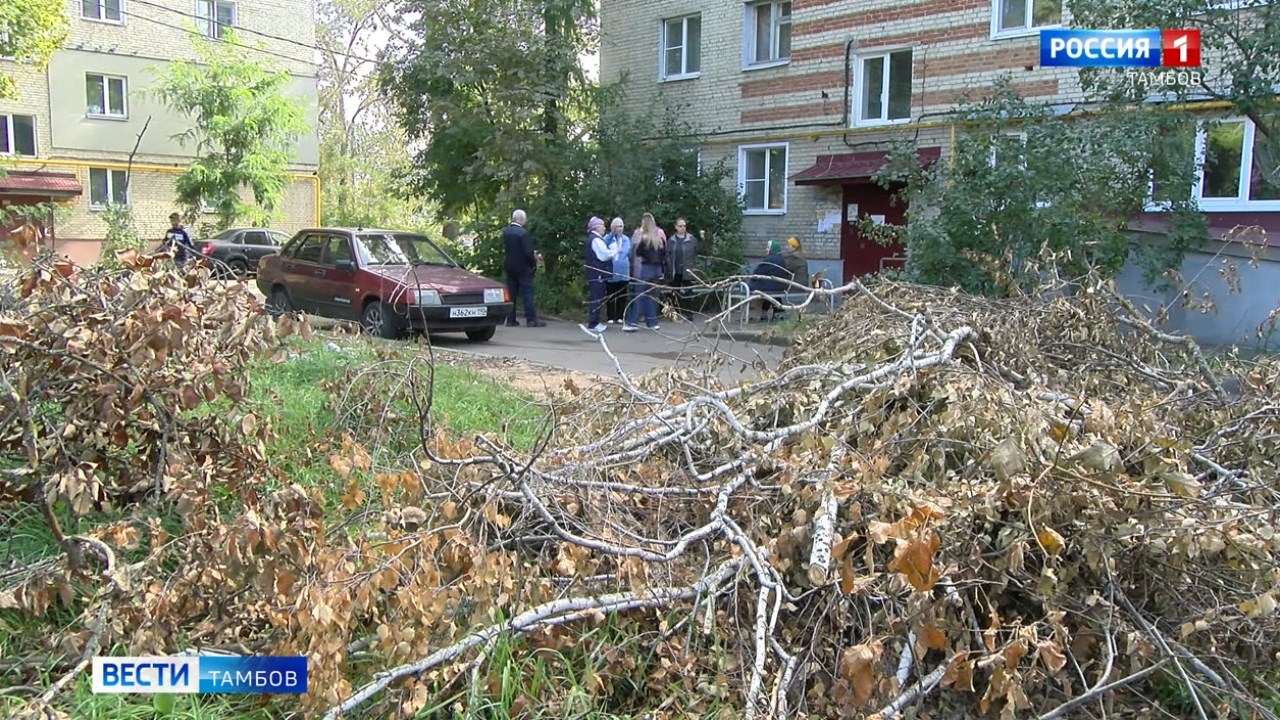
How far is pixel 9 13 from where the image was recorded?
55.7 feet

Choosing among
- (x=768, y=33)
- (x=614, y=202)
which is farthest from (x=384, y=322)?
(x=768, y=33)

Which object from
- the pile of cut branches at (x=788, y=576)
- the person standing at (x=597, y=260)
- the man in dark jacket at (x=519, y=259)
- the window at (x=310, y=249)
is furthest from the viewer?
the man in dark jacket at (x=519, y=259)

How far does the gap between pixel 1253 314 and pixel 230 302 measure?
463 inches

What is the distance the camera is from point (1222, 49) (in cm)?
1038

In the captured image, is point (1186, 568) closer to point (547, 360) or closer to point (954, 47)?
point (547, 360)

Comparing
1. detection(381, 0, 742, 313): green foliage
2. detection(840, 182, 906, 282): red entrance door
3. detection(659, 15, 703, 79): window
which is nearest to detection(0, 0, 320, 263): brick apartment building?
detection(381, 0, 742, 313): green foliage

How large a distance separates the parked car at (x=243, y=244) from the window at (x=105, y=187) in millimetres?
5887

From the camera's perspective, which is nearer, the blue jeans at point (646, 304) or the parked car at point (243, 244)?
the blue jeans at point (646, 304)

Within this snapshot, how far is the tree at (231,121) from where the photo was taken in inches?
946

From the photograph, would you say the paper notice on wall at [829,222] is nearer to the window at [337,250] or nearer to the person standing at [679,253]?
the person standing at [679,253]

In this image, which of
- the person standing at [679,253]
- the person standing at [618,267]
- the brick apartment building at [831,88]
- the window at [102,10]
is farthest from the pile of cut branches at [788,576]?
the window at [102,10]

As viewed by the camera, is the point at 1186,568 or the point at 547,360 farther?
the point at 547,360

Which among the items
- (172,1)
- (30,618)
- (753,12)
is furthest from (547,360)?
(172,1)

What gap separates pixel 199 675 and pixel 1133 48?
10.8m
